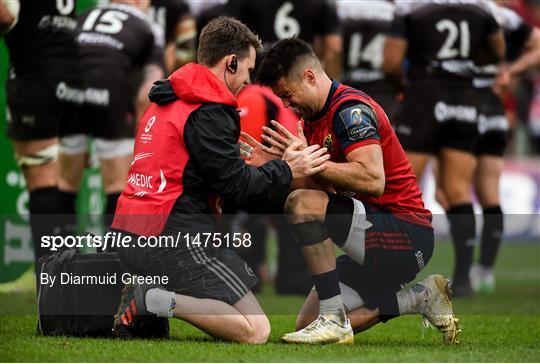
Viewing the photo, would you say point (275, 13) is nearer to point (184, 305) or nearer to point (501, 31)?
point (501, 31)

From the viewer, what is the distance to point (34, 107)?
7.98 m

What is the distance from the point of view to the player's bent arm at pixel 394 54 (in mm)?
9844

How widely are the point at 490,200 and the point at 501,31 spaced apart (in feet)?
4.78

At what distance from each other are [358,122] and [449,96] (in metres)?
3.89

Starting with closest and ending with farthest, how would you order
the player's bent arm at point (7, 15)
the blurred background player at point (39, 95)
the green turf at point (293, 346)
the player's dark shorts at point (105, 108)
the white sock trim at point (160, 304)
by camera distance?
the green turf at point (293, 346)
the white sock trim at point (160, 304)
the player's bent arm at point (7, 15)
the blurred background player at point (39, 95)
the player's dark shorts at point (105, 108)

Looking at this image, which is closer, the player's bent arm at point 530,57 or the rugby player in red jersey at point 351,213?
the rugby player in red jersey at point 351,213

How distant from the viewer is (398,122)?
9.73 metres

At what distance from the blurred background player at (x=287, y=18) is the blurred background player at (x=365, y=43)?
3.71ft

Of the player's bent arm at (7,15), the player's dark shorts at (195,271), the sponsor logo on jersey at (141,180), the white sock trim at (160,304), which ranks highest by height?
the player's bent arm at (7,15)

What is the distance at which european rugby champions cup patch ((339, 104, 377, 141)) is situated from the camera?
232 inches

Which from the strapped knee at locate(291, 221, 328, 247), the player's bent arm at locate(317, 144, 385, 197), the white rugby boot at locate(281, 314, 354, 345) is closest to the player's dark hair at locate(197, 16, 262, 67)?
the player's bent arm at locate(317, 144, 385, 197)

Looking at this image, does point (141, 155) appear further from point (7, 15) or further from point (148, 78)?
point (148, 78)

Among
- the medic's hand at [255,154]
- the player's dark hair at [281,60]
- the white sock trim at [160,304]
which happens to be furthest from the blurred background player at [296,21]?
the white sock trim at [160,304]

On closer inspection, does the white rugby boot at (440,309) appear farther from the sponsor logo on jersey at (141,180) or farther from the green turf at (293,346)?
the sponsor logo on jersey at (141,180)
